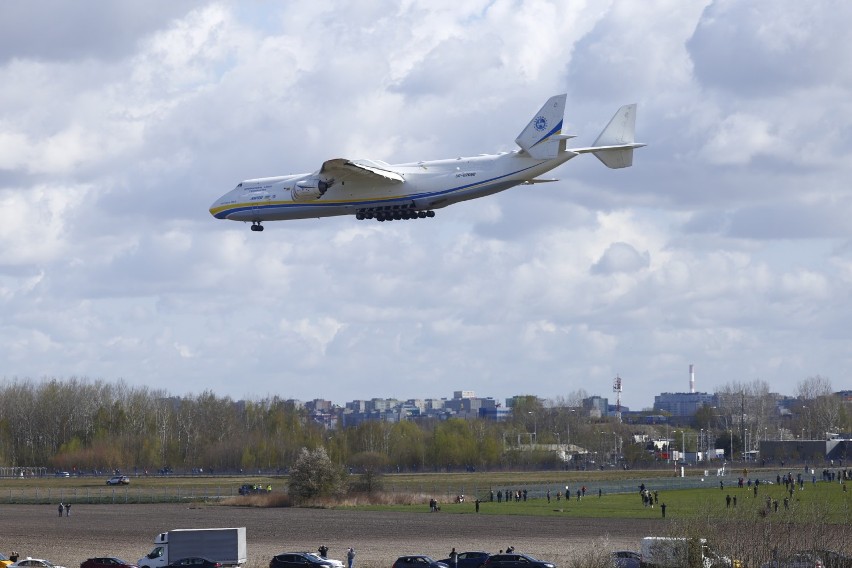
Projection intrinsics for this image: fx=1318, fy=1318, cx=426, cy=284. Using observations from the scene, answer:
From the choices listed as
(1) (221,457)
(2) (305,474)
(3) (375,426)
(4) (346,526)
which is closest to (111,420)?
(1) (221,457)

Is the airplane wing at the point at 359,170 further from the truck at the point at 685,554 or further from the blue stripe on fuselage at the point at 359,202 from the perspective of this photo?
the truck at the point at 685,554

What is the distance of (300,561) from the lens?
141 feet

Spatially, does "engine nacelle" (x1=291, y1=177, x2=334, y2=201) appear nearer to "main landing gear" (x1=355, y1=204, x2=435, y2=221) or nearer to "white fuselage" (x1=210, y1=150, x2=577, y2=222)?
"white fuselage" (x1=210, y1=150, x2=577, y2=222)

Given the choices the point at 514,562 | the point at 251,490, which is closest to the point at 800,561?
the point at 514,562

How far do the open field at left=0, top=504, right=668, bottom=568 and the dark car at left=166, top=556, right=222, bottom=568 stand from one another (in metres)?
3.12

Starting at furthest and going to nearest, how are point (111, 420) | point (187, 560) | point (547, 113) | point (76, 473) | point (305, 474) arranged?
point (111, 420) → point (76, 473) → point (305, 474) → point (547, 113) → point (187, 560)

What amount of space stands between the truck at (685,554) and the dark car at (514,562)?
16.1 feet

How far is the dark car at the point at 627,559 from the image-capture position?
41406 mm

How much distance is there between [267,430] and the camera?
179 m

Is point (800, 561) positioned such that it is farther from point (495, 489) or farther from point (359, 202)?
point (495, 489)

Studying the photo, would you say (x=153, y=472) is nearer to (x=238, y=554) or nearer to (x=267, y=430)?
(x=267, y=430)

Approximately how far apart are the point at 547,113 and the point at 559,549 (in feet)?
61.5

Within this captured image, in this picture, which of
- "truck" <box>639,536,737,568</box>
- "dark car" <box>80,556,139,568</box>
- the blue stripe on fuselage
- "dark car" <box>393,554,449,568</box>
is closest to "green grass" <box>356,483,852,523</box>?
the blue stripe on fuselage

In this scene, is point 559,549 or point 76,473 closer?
point 559,549
